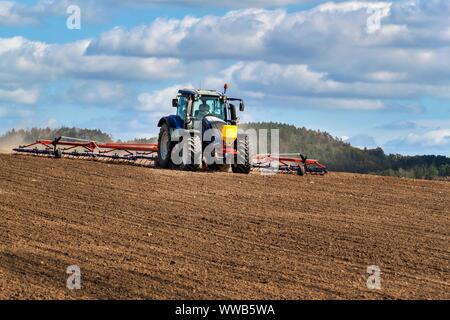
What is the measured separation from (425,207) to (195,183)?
17.9 ft

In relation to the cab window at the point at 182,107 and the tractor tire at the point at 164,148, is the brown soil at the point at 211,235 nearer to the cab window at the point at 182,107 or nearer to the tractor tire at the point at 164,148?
the tractor tire at the point at 164,148

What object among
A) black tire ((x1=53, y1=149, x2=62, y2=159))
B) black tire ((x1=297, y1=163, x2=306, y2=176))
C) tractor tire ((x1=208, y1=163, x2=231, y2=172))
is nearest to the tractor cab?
tractor tire ((x1=208, y1=163, x2=231, y2=172))

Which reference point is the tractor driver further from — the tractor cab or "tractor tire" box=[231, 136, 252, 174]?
"tractor tire" box=[231, 136, 252, 174]

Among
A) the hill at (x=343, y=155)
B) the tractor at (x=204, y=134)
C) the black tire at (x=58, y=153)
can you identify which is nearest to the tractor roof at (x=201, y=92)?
the tractor at (x=204, y=134)

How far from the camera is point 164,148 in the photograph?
2878 cm

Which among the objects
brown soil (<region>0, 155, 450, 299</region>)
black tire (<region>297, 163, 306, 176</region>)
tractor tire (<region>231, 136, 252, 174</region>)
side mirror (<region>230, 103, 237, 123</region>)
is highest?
side mirror (<region>230, 103, 237, 123</region>)

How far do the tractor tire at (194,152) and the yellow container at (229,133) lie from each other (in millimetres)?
658

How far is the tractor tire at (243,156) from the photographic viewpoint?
26766 mm

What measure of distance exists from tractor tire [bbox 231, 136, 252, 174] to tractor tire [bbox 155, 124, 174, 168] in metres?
1.86

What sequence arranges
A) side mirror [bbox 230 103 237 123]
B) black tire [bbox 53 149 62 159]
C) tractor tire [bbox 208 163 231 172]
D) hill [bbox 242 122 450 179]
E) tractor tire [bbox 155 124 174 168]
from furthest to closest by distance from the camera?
hill [bbox 242 122 450 179]
black tire [bbox 53 149 62 159]
tractor tire [bbox 208 163 231 172]
tractor tire [bbox 155 124 174 168]
side mirror [bbox 230 103 237 123]

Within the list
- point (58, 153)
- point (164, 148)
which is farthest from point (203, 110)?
point (58, 153)

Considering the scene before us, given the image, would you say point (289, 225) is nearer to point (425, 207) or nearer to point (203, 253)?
point (203, 253)

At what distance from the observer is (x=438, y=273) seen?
14.6 m

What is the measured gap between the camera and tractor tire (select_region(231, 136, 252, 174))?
87.8 ft
